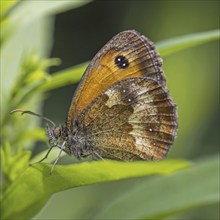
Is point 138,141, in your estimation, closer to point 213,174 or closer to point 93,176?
point 213,174

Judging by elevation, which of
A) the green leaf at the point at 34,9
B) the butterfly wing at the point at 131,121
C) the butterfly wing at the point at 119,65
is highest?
the green leaf at the point at 34,9

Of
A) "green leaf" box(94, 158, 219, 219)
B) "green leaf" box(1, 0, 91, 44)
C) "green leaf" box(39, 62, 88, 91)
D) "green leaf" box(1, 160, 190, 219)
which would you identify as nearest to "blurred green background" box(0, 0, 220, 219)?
"green leaf" box(1, 0, 91, 44)

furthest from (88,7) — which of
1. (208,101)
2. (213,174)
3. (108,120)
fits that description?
(213,174)

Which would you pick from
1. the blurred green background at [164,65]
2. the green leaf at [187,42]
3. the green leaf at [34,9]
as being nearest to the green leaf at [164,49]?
the green leaf at [187,42]

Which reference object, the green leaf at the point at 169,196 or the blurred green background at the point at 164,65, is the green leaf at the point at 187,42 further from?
the blurred green background at the point at 164,65

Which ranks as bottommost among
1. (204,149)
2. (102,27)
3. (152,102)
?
(204,149)
